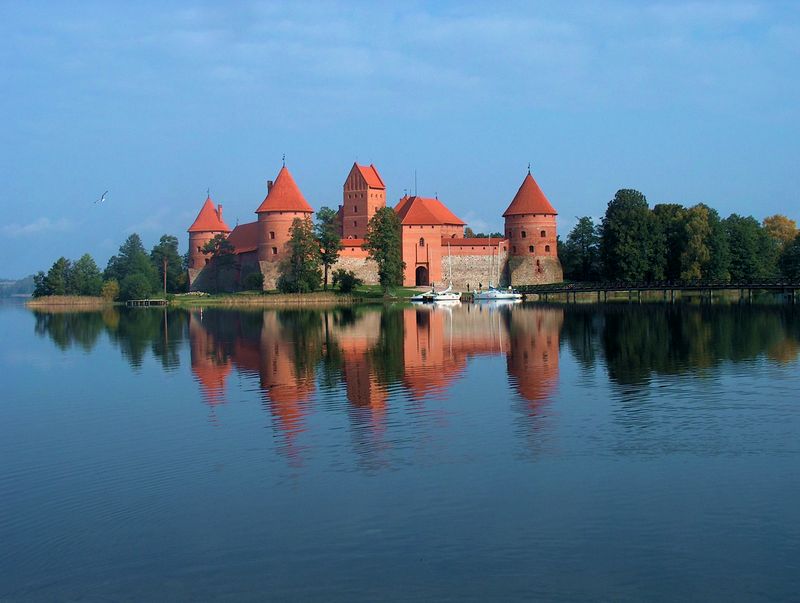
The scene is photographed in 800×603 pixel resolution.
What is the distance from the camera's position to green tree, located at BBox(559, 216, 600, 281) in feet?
208

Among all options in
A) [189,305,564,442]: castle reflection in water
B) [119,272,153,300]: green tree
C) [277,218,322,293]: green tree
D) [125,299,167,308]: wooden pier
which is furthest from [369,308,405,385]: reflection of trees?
[119,272,153,300]: green tree

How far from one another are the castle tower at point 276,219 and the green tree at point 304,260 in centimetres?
216

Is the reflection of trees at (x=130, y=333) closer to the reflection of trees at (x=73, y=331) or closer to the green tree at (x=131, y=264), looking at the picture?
the reflection of trees at (x=73, y=331)

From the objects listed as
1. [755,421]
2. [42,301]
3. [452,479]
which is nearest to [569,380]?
[755,421]

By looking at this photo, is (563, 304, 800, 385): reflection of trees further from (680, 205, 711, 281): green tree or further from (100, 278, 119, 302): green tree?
(100, 278, 119, 302): green tree

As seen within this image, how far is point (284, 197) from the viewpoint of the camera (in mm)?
60000

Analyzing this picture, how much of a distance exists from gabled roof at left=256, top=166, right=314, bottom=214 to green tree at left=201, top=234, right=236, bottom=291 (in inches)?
214

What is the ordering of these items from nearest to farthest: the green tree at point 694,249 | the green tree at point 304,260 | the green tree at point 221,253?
the green tree at point 694,249, the green tree at point 304,260, the green tree at point 221,253

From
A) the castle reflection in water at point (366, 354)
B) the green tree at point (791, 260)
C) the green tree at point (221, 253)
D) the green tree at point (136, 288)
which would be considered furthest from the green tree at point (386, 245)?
the green tree at point (791, 260)

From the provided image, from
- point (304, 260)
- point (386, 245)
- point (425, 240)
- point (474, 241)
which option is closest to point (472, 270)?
point (474, 241)

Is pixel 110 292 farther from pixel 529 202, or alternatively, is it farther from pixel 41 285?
pixel 529 202

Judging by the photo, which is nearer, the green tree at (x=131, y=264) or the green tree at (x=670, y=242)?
the green tree at (x=670, y=242)

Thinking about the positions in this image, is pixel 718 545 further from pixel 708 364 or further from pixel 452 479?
pixel 708 364

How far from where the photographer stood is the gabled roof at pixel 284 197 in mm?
59688
